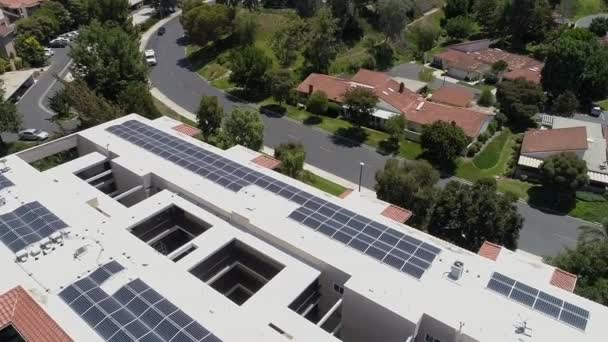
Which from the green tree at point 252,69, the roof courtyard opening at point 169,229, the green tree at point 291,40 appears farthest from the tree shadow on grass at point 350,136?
the roof courtyard opening at point 169,229

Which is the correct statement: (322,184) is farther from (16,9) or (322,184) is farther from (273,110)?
(16,9)

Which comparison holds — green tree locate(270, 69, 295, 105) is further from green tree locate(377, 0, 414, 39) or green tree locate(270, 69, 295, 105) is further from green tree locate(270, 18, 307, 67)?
green tree locate(377, 0, 414, 39)

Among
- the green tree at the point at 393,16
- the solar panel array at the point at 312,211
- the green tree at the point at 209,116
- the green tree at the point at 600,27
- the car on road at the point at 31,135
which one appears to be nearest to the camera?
the solar panel array at the point at 312,211

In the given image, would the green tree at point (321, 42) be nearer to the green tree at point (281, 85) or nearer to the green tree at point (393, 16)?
the green tree at point (281, 85)

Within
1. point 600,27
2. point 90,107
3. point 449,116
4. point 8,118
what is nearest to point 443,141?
point 449,116

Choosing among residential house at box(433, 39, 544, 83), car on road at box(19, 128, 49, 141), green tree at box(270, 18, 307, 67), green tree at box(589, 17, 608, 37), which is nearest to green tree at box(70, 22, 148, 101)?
car on road at box(19, 128, 49, 141)

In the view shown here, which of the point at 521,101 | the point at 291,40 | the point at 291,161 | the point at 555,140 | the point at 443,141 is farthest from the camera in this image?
the point at 291,40

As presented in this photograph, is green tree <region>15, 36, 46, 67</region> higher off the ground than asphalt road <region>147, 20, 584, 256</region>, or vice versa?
green tree <region>15, 36, 46, 67</region>
